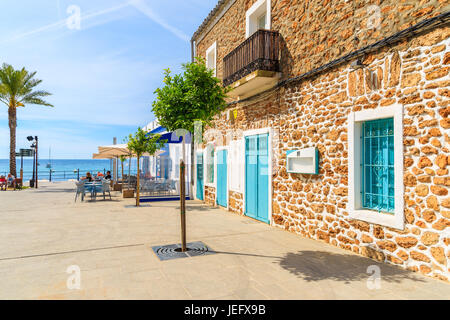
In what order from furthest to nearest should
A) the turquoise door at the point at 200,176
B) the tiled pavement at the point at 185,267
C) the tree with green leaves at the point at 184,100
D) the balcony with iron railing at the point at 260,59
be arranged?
the turquoise door at the point at 200,176, the balcony with iron railing at the point at 260,59, the tree with green leaves at the point at 184,100, the tiled pavement at the point at 185,267

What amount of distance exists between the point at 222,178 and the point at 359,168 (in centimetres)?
593

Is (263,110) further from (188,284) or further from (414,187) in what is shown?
(188,284)

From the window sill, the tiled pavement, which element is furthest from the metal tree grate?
the window sill

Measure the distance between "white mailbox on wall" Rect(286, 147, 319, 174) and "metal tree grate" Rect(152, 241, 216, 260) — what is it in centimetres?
258

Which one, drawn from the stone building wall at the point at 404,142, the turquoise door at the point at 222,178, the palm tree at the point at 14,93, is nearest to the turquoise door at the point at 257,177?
the stone building wall at the point at 404,142

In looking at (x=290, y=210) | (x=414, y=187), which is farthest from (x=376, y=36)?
(x=290, y=210)

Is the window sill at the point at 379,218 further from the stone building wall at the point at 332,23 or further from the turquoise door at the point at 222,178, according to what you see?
the turquoise door at the point at 222,178

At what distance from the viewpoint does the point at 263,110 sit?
7.74 meters

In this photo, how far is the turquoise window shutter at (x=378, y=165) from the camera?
14.9 ft

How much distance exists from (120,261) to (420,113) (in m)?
4.88

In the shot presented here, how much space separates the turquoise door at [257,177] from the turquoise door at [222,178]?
1.60 metres

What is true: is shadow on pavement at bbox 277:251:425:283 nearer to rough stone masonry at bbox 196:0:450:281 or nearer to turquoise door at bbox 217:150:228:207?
rough stone masonry at bbox 196:0:450:281

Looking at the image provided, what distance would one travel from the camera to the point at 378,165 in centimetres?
475

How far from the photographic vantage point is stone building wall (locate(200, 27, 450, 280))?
3734 millimetres
